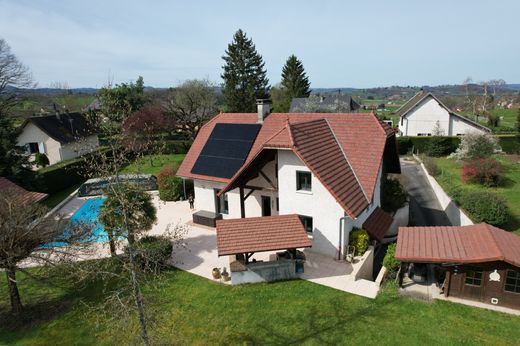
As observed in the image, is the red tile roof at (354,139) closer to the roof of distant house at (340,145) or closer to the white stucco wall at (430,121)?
the roof of distant house at (340,145)

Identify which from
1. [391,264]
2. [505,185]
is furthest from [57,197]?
[505,185]

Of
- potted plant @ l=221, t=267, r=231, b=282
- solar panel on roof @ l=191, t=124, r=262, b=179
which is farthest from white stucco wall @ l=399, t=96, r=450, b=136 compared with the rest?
potted plant @ l=221, t=267, r=231, b=282

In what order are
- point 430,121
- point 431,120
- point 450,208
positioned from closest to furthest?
1. point 450,208
2. point 431,120
3. point 430,121

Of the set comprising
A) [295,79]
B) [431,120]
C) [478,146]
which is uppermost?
[295,79]

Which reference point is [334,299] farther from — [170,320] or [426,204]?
[426,204]

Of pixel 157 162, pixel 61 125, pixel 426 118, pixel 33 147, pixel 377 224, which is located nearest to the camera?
pixel 377 224

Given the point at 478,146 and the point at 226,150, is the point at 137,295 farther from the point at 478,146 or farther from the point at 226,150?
the point at 478,146
